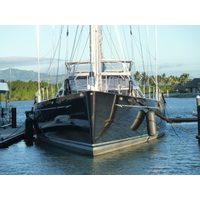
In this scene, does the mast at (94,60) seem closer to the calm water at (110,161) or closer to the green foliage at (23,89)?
the calm water at (110,161)

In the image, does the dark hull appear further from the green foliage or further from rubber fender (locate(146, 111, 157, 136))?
the green foliage

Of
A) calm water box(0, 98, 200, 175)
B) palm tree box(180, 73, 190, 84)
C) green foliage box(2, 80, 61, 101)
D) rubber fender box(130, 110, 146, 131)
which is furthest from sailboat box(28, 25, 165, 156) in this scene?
palm tree box(180, 73, 190, 84)

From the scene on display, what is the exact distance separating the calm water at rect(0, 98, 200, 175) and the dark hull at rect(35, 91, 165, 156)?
40 cm

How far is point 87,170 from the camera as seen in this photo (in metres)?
11.8

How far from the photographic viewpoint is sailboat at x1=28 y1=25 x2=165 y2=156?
509 inches

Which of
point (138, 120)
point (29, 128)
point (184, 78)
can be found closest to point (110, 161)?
point (138, 120)

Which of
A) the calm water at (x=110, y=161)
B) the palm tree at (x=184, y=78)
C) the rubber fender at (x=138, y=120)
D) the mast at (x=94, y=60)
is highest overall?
the palm tree at (x=184, y=78)

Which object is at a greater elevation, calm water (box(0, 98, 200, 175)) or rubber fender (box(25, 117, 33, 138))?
rubber fender (box(25, 117, 33, 138))

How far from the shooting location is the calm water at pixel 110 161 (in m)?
11.8

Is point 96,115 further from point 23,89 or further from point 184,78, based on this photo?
point 184,78

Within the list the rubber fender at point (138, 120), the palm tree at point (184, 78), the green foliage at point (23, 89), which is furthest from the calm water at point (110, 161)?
the palm tree at point (184, 78)

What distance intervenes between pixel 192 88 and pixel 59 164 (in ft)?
422

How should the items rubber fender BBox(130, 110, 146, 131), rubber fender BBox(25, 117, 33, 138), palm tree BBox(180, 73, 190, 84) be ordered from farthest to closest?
1. palm tree BBox(180, 73, 190, 84)
2. rubber fender BBox(25, 117, 33, 138)
3. rubber fender BBox(130, 110, 146, 131)
